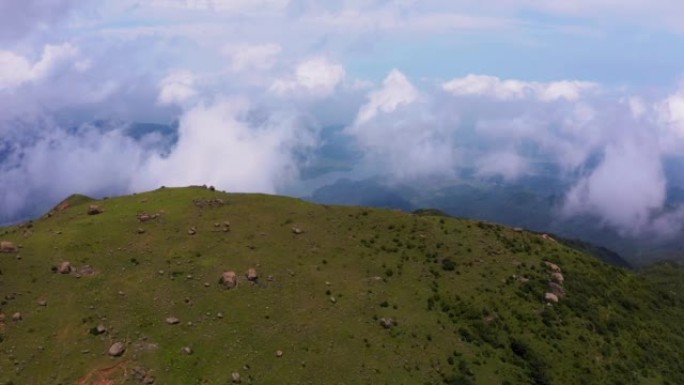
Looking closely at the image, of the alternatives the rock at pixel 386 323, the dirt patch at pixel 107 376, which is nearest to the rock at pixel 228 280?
the dirt patch at pixel 107 376

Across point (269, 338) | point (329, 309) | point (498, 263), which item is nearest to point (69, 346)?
point (269, 338)

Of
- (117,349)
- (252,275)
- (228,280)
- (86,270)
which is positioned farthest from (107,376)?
(252,275)

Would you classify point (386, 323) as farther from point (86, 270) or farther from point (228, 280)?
point (86, 270)

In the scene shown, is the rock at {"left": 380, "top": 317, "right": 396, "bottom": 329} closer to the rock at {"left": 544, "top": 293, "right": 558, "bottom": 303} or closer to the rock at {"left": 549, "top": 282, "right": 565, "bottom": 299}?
the rock at {"left": 544, "top": 293, "right": 558, "bottom": 303}

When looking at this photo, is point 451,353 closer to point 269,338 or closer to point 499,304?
point 499,304

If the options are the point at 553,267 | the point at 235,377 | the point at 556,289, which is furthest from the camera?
the point at 553,267

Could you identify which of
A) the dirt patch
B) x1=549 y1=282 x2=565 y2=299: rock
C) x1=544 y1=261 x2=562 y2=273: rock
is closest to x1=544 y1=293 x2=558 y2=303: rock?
x1=549 y1=282 x2=565 y2=299: rock
